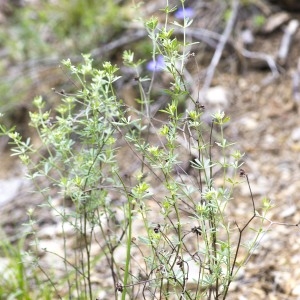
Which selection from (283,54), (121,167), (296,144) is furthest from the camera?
(283,54)

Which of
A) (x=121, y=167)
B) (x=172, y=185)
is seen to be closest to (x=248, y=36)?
(x=121, y=167)

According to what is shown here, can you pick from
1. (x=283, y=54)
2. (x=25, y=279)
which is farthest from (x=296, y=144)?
(x=25, y=279)

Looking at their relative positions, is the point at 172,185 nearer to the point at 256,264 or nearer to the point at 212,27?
the point at 256,264

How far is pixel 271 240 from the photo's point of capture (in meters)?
2.37

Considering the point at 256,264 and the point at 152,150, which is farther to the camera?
the point at 256,264

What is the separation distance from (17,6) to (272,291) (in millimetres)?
3539

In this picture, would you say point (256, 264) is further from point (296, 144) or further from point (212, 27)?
point (212, 27)

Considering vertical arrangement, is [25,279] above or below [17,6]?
below

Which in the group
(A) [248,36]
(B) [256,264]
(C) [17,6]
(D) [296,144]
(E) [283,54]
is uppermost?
(C) [17,6]

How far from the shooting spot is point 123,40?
373 cm

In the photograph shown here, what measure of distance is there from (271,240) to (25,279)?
1.02 metres

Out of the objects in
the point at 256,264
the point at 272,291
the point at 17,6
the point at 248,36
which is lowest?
the point at 272,291

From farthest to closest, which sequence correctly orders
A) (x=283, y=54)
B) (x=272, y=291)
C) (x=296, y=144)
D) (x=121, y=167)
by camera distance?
(x=283, y=54) → (x=121, y=167) → (x=296, y=144) → (x=272, y=291)

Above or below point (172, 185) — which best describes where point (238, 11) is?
above
